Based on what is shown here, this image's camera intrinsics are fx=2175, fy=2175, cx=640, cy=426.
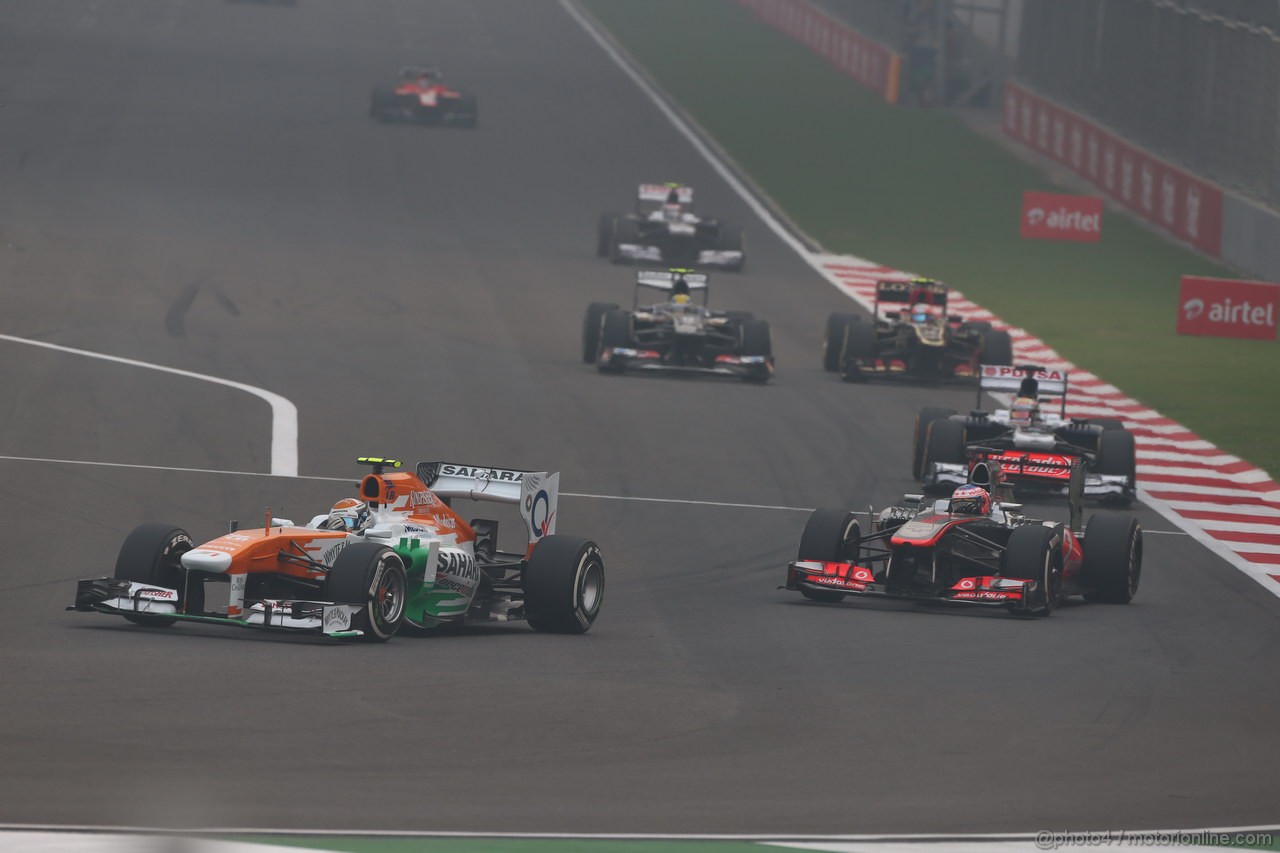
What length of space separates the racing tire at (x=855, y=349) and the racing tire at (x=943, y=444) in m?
7.44

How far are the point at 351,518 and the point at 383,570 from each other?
993 mm

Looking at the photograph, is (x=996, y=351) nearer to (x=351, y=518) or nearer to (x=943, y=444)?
(x=943, y=444)

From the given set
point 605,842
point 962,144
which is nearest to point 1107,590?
point 605,842

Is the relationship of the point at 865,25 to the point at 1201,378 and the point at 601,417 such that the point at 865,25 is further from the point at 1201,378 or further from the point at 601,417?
the point at 601,417

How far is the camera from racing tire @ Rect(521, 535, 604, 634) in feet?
53.3

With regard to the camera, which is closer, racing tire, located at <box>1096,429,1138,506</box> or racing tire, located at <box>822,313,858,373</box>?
racing tire, located at <box>1096,429,1138,506</box>

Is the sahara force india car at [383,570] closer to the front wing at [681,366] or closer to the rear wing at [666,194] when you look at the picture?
the front wing at [681,366]

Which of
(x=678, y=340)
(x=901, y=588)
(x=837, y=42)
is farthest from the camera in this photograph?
(x=837, y=42)

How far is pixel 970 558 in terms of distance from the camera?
18844 millimetres

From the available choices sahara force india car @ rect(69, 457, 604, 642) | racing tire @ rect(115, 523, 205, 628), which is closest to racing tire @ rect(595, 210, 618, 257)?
sahara force india car @ rect(69, 457, 604, 642)

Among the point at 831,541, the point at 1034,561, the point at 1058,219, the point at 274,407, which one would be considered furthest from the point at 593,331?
the point at 1058,219

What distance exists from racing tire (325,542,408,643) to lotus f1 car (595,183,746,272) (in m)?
28.3

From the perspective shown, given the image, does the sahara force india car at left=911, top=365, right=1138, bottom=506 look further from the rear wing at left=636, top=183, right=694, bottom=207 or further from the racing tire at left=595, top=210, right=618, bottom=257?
the racing tire at left=595, top=210, right=618, bottom=257

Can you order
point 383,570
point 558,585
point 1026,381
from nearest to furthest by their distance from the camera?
point 383,570, point 558,585, point 1026,381
